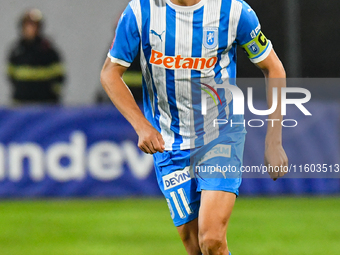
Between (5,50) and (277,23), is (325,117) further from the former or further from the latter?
(5,50)

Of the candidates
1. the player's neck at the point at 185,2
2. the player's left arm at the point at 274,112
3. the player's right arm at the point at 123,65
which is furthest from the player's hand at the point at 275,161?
the player's neck at the point at 185,2

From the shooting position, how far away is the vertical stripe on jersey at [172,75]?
12.2ft

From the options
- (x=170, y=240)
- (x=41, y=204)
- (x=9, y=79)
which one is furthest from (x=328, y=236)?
(x=9, y=79)

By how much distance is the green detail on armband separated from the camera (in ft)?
12.5

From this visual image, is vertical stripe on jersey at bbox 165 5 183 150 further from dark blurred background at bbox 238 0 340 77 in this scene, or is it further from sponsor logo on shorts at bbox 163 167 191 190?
dark blurred background at bbox 238 0 340 77

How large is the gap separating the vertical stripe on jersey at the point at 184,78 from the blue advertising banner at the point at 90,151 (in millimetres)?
3861

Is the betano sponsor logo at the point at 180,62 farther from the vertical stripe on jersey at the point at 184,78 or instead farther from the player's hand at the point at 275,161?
the player's hand at the point at 275,161

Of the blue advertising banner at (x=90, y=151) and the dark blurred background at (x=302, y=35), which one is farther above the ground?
the dark blurred background at (x=302, y=35)

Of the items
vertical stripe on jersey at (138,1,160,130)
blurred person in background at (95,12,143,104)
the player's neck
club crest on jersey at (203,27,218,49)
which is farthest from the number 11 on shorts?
blurred person in background at (95,12,143,104)

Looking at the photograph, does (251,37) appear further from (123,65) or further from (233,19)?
(123,65)

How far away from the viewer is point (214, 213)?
144 inches

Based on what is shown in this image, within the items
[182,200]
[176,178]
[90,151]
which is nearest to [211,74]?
[176,178]

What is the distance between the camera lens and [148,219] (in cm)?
696

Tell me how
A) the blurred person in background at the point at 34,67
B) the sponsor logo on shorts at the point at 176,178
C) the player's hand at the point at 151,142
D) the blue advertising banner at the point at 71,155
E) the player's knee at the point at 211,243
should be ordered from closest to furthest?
1. the player's hand at the point at 151,142
2. the player's knee at the point at 211,243
3. the sponsor logo on shorts at the point at 176,178
4. the blue advertising banner at the point at 71,155
5. the blurred person in background at the point at 34,67
